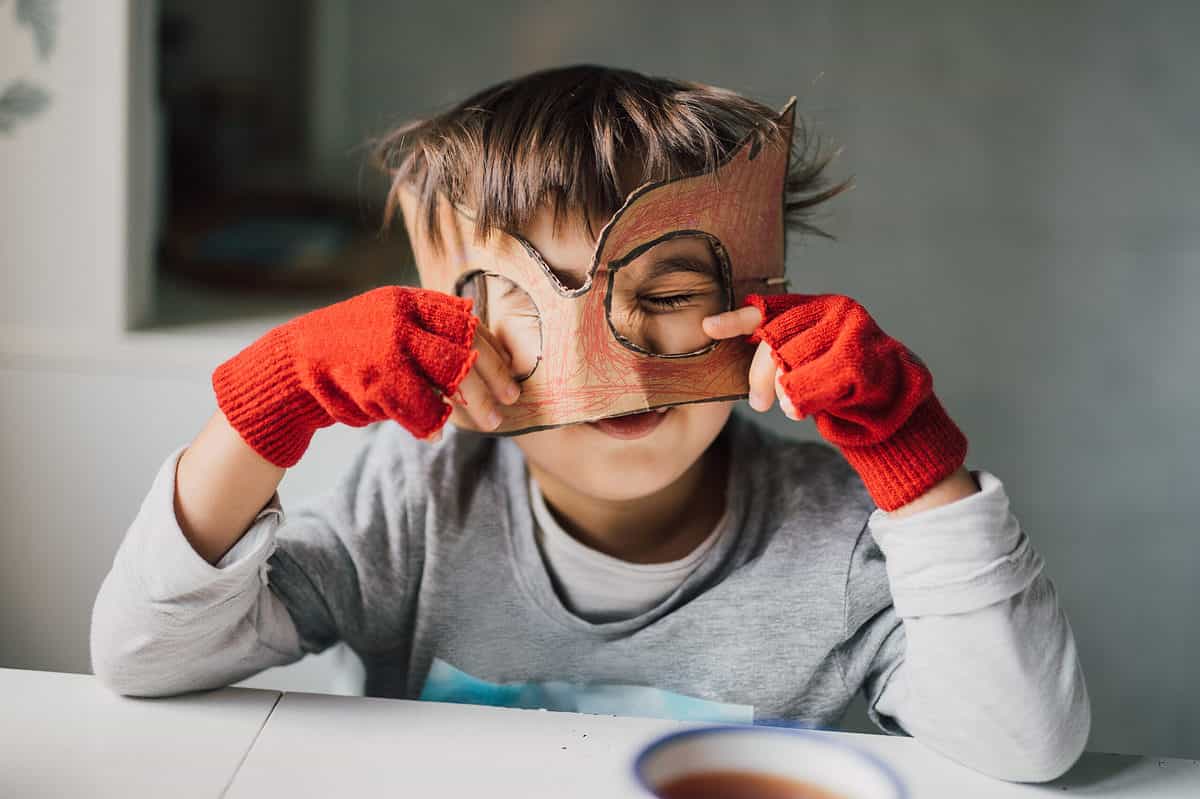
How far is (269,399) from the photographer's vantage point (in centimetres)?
74

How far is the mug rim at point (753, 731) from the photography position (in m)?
0.65

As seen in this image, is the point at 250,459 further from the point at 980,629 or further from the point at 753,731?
the point at 980,629

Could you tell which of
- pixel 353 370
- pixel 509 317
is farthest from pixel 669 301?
pixel 353 370

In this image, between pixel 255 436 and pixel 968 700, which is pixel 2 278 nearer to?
pixel 255 436

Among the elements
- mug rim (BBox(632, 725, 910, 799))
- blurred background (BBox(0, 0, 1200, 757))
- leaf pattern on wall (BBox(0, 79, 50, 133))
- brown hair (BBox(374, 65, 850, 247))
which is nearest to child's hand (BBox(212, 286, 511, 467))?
brown hair (BBox(374, 65, 850, 247))

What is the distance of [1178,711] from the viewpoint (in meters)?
1.63

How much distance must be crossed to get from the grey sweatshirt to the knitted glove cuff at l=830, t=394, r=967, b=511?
0.02 metres

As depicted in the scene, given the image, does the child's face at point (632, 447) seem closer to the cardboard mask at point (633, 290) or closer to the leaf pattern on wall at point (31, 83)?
the cardboard mask at point (633, 290)

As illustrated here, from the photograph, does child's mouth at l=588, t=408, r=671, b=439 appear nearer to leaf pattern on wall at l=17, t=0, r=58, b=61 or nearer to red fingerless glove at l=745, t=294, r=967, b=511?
red fingerless glove at l=745, t=294, r=967, b=511

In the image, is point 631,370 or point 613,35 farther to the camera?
point 613,35

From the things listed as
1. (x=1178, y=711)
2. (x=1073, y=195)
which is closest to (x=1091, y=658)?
(x=1178, y=711)

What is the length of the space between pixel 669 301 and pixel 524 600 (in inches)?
11.1

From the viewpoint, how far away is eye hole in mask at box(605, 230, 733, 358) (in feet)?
2.54

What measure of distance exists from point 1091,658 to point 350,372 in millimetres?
1372
